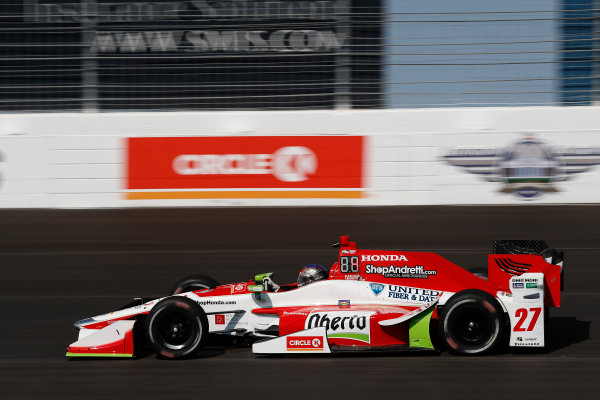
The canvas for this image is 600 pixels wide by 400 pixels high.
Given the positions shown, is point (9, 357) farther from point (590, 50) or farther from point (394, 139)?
point (590, 50)

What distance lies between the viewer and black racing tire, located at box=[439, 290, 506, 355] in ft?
18.6

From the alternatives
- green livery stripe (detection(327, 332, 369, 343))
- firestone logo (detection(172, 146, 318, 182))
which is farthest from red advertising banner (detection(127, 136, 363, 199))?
green livery stripe (detection(327, 332, 369, 343))

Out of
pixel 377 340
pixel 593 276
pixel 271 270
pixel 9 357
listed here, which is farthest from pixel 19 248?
pixel 593 276

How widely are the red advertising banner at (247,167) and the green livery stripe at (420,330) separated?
16.8 ft

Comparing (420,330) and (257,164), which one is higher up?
(257,164)

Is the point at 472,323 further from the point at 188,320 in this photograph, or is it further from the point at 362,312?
the point at 188,320

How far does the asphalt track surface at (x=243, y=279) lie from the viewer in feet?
16.9

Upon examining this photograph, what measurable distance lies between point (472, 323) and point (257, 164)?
220 inches

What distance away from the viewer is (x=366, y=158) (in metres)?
10.8

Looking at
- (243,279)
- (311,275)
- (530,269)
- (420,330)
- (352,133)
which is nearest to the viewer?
(420,330)

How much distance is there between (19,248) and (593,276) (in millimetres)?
7081

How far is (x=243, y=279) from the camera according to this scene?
8.91 metres

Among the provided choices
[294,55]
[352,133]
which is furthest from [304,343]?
[294,55]

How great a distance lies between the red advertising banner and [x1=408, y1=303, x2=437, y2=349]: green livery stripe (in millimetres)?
5125
